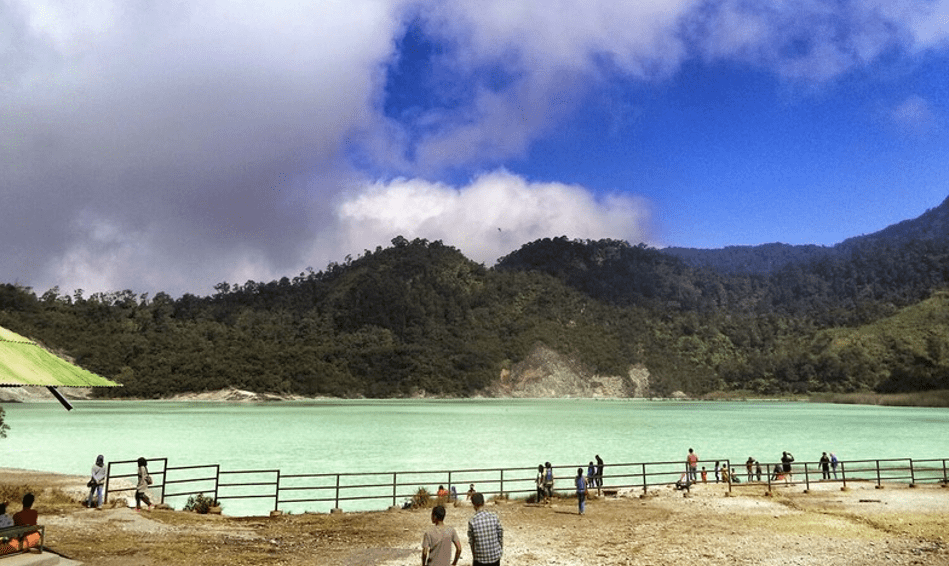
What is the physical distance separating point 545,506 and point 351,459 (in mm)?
26587

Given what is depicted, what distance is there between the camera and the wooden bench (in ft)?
32.7

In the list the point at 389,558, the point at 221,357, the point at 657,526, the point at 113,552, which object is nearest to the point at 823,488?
the point at 657,526

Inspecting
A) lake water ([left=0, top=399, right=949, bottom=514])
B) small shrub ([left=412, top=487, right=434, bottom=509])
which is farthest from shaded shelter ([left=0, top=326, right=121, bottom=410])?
lake water ([left=0, top=399, right=949, bottom=514])

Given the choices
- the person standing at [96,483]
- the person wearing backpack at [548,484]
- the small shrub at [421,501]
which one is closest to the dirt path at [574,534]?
the person standing at [96,483]

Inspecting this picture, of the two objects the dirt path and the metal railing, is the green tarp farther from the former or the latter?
the metal railing

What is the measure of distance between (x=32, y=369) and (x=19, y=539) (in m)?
3.88

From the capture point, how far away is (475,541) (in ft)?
27.7

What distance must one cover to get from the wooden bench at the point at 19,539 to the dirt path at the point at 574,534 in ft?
5.50

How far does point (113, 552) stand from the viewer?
13.1 m

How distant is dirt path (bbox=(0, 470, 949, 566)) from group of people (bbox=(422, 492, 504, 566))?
5092mm

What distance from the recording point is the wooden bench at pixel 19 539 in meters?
9.96

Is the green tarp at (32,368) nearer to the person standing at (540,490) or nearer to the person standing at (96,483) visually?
the person standing at (96,483)

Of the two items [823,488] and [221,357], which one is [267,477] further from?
[221,357]

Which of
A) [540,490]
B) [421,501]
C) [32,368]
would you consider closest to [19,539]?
[32,368]
